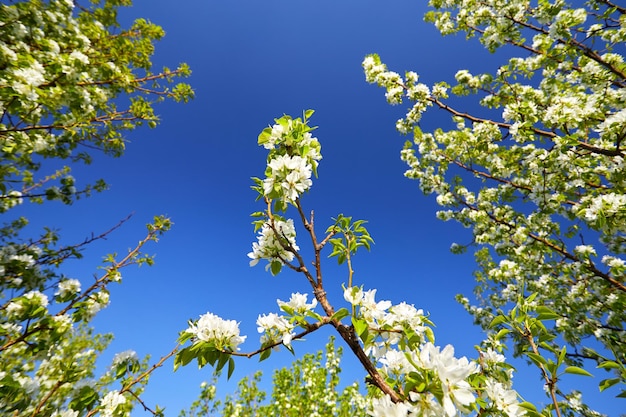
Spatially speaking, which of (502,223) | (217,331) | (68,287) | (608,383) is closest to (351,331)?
(217,331)

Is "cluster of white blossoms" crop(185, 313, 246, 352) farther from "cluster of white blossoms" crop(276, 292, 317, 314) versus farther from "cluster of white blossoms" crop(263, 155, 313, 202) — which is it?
"cluster of white blossoms" crop(263, 155, 313, 202)

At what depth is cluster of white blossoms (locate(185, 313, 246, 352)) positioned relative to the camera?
140 centimetres

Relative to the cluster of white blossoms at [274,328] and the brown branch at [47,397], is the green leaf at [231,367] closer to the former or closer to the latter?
the cluster of white blossoms at [274,328]

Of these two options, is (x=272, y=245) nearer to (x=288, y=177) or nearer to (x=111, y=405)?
(x=288, y=177)

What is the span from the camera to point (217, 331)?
141 cm

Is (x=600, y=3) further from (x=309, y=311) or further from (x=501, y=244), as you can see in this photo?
(x=309, y=311)

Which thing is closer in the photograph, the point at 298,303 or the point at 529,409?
the point at 529,409

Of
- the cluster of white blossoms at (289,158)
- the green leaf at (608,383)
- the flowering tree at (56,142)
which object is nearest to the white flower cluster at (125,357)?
the flowering tree at (56,142)

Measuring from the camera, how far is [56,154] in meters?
5.02

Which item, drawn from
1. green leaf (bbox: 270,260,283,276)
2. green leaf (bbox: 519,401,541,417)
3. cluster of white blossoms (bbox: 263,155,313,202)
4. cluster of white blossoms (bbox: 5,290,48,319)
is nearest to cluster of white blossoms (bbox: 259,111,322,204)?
cluster of white blossoms (bbox: 263,155,313,202)

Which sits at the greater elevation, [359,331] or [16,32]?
[16,32]

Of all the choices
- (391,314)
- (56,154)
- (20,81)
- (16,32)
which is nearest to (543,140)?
(391,314)

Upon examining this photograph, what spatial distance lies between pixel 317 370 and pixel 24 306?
28.5 ft

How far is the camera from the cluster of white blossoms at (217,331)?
140cm
